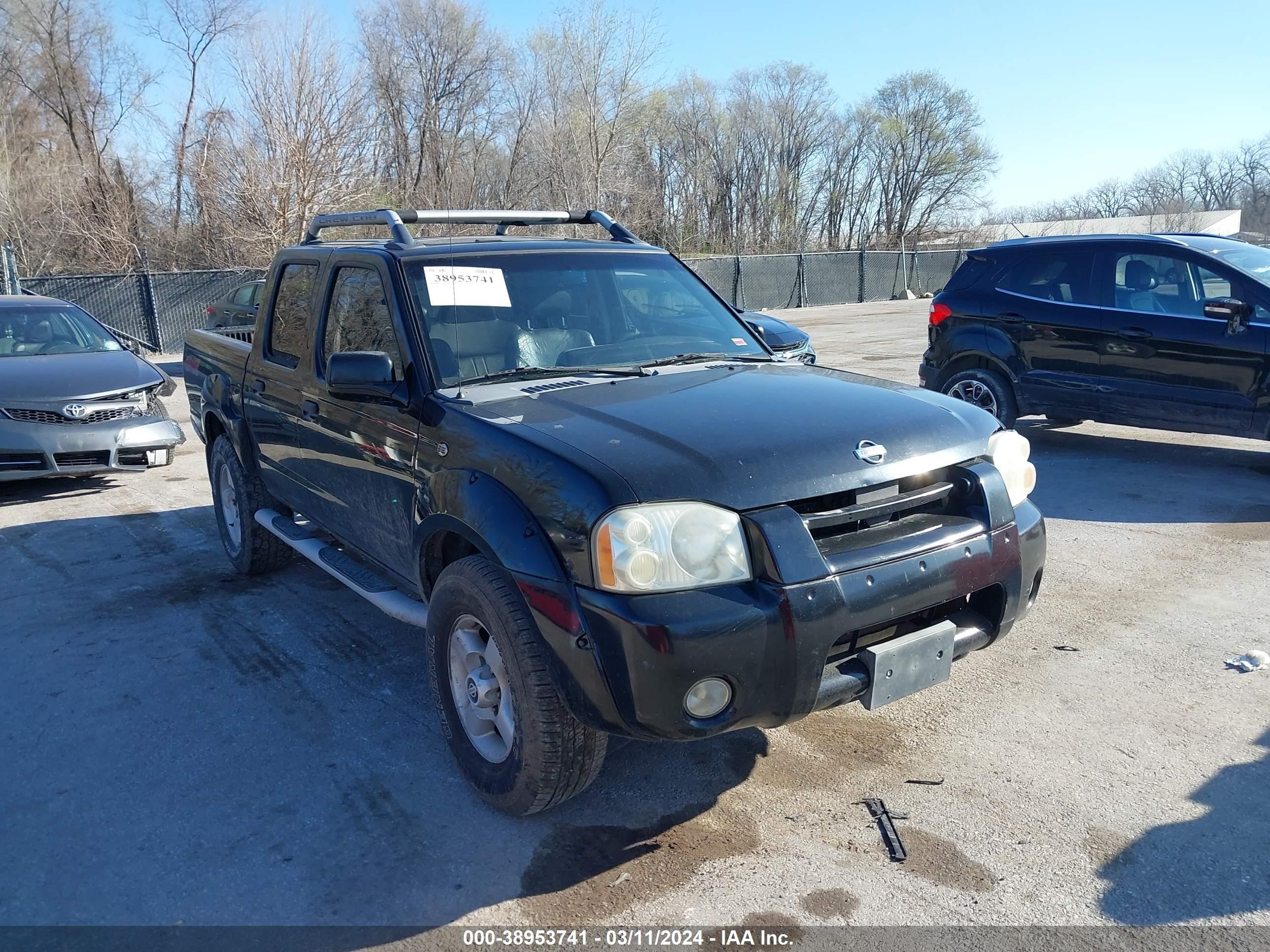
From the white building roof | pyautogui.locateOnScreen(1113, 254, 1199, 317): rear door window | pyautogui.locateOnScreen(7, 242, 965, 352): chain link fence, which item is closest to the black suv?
pyautogui.locateOnScreen(1113, 254, 1199, 317): rear door window

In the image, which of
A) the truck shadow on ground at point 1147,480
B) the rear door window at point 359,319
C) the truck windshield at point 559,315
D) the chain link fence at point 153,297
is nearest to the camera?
the truck windshield at point 559,315

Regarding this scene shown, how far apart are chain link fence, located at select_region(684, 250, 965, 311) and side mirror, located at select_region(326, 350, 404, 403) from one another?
950 inches

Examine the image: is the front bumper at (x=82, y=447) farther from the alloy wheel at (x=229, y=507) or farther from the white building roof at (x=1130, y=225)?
the white building roof at (x=1130, y=225)

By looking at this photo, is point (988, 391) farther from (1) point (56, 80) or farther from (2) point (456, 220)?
(1) point (56, 80)

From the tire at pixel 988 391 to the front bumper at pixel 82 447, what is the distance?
7161mm

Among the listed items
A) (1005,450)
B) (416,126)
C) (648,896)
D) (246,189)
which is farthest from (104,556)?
(416,126)

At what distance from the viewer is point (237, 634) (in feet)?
16.6

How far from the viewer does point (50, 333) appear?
30.5 ft

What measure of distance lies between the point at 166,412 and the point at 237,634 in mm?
4529

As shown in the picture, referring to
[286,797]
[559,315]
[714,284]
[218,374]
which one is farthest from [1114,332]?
[714,284]

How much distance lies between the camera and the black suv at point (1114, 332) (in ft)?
24.3

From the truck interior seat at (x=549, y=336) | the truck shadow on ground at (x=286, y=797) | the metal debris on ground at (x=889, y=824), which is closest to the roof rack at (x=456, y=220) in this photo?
the truck interior seat at (x=549, y=336)

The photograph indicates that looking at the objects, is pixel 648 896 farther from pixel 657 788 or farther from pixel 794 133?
pixel 794 133

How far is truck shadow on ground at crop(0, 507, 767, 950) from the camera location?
2.93m
